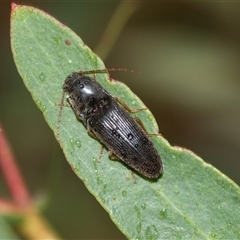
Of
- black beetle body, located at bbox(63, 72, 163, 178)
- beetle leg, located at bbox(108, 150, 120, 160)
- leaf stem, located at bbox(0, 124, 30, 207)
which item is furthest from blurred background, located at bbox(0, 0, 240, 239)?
beetle leg, located at bbox(108, 150, 120, 160)

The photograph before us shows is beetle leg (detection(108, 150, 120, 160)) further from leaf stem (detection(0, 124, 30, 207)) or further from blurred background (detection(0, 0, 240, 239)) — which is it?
blurred background (detection(0, 0, 240, 239))

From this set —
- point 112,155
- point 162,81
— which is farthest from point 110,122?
point 162,81

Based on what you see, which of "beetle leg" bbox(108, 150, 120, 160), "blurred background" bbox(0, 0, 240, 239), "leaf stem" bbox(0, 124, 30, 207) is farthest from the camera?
"blurred background" bbox(0, 0, 240, 239)

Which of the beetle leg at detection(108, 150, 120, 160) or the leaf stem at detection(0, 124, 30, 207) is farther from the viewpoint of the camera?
the leaf stem at detection(0, 124, 30, 207)

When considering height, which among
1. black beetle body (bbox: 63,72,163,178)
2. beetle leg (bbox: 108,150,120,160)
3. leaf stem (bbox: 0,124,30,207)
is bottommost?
leaf stem (bbox: 0,124,30,207)

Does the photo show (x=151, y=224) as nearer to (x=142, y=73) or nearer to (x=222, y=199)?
(x=222, y=199)

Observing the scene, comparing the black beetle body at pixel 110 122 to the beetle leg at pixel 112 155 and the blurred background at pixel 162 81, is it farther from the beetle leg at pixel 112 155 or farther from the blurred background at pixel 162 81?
the blurred background at pixel 162 81

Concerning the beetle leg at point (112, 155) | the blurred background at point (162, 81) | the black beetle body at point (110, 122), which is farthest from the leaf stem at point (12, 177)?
the blurred background at point (162, 81)
